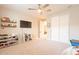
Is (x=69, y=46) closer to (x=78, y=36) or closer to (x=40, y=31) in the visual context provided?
(x=78, y=36)

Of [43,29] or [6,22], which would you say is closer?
[6,22]

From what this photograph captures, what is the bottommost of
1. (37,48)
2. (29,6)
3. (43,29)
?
(37,48)

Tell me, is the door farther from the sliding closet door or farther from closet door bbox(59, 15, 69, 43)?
closet door bbox(59, 15, 69, 43)

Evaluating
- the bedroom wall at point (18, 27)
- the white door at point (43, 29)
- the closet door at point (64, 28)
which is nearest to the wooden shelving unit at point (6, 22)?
the bedroom wall at point (18, 27)

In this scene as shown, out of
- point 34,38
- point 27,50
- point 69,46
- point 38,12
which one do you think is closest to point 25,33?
point 34,38

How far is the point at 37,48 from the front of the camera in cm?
160

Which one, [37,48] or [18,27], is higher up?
[18,27]

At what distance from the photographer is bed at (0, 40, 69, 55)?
1501 millimetres

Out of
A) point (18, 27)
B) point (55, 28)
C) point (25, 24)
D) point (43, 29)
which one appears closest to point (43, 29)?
point (43, 29)

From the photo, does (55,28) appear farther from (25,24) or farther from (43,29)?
(25,24)

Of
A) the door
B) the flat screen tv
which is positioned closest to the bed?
the door

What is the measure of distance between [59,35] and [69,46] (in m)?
0.25

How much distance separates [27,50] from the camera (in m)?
1.56
